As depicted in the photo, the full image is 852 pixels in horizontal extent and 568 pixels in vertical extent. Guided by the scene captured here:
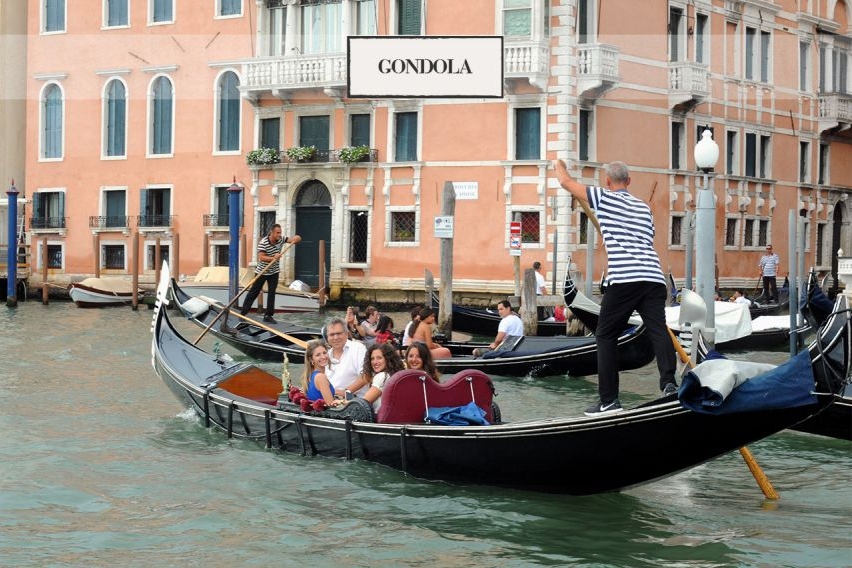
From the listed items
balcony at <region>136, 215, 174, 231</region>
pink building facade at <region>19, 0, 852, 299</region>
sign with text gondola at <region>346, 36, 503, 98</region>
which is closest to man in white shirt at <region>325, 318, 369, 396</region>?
sign with text gondola at <region>346, 36, 503, 98</region>

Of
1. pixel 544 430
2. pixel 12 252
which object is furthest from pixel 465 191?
pixel 544 430

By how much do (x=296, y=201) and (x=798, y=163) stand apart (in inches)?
318

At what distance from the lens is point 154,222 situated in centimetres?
2033

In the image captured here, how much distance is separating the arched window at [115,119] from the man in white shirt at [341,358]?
47.6 ft

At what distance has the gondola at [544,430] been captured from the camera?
4664mm

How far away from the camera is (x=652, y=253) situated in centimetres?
521

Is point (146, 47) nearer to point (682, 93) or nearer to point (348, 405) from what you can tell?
point (682, 93)

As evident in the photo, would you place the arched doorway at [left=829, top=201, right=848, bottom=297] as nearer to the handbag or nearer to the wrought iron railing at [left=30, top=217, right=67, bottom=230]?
the wrought iron railing at [left=30, top=217, right=67, bottom=230]

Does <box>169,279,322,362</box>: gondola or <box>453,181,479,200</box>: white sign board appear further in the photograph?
<box>453,181,479,200</box>: white sign board

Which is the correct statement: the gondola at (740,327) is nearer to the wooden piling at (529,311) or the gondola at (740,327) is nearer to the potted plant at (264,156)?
the wooden piling at (529,311)

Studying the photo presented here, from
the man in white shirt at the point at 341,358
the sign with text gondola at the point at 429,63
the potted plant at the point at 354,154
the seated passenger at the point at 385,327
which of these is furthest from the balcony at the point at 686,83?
the man in white shirt at the point at 341,358

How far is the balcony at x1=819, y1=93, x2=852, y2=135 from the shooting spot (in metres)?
22.0

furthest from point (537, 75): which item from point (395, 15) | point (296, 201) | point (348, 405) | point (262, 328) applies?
point (348, 405)

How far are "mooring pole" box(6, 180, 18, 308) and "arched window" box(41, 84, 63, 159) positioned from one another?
2552 millimetres
